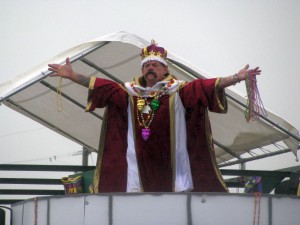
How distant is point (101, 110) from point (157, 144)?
2417 millimetres

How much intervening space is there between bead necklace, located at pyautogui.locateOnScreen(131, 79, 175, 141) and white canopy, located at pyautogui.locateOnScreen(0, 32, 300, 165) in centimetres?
97

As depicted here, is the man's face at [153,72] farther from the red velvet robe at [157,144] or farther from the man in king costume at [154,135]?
the red velvet robe at [157,144]

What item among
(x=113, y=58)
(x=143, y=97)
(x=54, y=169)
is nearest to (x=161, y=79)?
(x=143, y=97)

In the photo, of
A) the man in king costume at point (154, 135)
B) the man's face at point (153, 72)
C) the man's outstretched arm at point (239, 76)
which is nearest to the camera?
the man's outstretched arm at point (239, 76)

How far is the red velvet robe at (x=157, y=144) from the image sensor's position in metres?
6.33

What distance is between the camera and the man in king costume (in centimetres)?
633

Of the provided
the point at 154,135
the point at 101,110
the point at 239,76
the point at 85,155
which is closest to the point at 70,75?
the point at 154,135

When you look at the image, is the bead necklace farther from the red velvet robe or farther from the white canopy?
the white canopy

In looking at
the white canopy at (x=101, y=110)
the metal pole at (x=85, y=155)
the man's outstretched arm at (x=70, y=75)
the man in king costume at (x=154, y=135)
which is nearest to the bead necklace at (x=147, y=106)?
the man in king costume at (x=154, y=135)

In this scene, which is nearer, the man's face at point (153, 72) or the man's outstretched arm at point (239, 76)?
the man's outstretched arm at point (239, 76)

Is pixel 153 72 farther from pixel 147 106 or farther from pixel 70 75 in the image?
pixel 70 75

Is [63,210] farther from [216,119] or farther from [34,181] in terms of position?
[216,119]

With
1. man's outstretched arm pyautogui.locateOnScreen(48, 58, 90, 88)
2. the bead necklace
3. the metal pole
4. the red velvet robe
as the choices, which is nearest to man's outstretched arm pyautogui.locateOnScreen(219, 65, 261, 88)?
the red velvet robe

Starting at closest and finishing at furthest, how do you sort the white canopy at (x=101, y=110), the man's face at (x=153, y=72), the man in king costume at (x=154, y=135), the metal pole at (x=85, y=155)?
the man in king costume at (x=154, y=135) → the man's face at (x=153, y=72) → the white canopy at (x=101, y=110) → the metal pole at (x=85, y=155)
